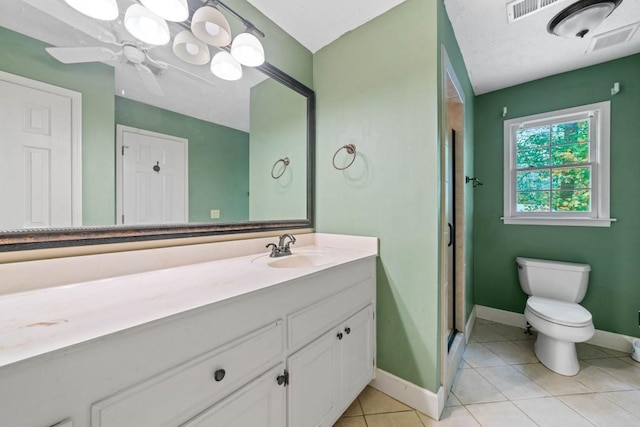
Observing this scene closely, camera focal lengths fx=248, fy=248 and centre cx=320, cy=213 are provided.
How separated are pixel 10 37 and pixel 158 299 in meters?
0.99

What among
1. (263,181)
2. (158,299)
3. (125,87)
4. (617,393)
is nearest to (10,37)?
(125,87)

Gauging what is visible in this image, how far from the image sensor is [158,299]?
719mm

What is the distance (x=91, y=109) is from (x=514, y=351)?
10.1 ft

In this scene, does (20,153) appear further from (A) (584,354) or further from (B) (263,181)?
(A) (584,354)

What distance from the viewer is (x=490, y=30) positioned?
5.55ft

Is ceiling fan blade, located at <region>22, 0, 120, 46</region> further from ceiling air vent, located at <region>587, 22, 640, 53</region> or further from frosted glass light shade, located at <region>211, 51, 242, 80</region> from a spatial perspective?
ceiling air vent, located at <region>587, 22, 640, 53</region>

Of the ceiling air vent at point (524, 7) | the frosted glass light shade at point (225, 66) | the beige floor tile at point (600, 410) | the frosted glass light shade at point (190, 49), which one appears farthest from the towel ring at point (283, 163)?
the beige floor tile at point (600, 410)

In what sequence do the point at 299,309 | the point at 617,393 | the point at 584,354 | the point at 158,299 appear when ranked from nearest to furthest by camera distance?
the point at 158,299
the point at 299,309
the point at 617,393
the point at 584,354

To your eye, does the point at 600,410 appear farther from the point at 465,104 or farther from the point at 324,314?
the point at 465,104

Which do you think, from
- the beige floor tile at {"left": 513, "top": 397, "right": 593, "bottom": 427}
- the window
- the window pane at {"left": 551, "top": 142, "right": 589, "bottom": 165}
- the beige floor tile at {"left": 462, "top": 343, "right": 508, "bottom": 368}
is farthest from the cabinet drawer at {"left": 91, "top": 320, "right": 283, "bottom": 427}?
the window pane at {"left": 551, "top": 142, "right": 589, "bottom": 165}

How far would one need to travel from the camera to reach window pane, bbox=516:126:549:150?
7.67 feet

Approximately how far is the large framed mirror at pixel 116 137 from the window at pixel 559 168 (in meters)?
2.40

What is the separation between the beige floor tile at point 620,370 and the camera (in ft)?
5.40

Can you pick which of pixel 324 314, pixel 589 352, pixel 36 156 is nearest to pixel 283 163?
pixel 324 314
